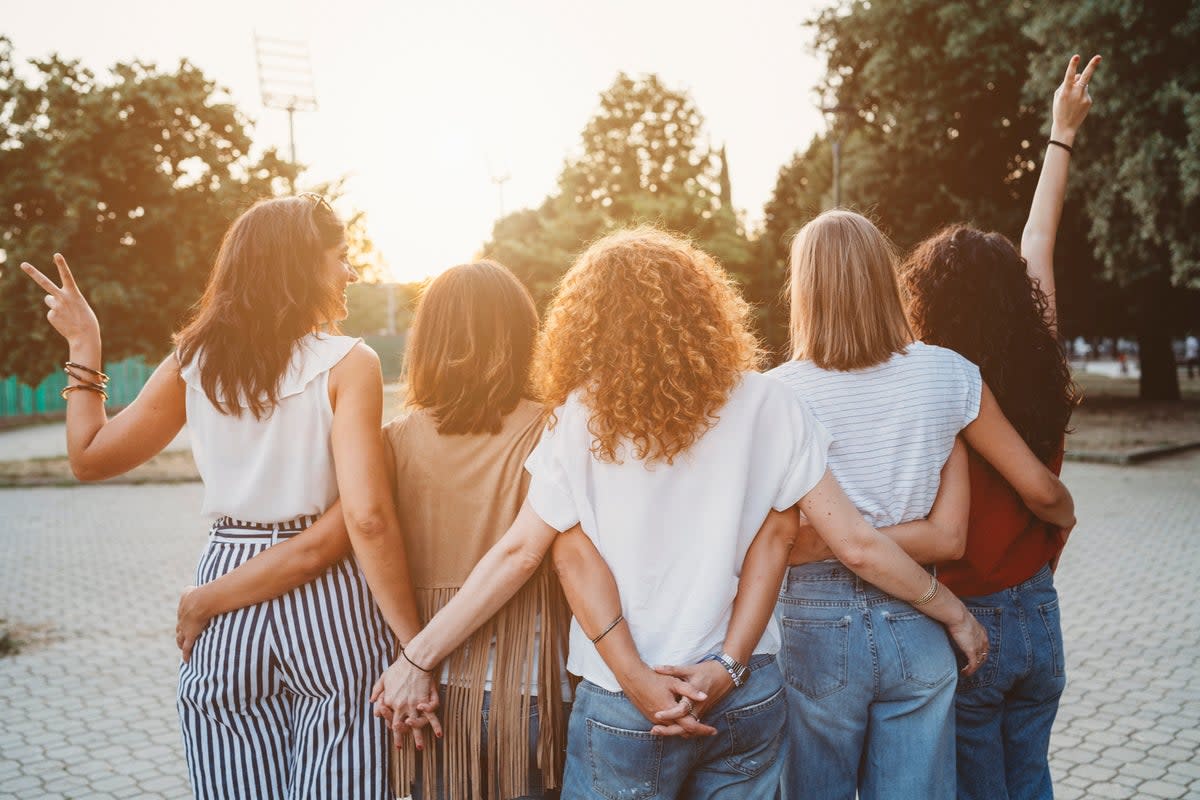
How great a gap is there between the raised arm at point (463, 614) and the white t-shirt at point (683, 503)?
0.26ft

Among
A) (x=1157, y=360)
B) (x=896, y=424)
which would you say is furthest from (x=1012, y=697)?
(x=1157, y=360)

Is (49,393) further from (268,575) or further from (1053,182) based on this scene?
(1053,182)

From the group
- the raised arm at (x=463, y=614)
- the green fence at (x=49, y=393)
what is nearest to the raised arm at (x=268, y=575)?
the raised arm at (x=463, y=614)

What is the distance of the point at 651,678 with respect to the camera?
1.90 m

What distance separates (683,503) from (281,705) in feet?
3.61

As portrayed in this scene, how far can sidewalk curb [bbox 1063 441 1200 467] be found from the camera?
15.0 meters

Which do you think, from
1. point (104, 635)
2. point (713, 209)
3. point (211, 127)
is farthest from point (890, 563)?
point (713, 209)

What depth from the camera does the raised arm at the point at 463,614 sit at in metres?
2.03

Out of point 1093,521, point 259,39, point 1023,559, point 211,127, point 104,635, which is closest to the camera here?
point 1023,559

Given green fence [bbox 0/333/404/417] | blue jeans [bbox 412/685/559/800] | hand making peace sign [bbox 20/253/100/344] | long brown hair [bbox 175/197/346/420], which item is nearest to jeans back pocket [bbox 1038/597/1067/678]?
blue jeans [bbox 412/685/559/800]

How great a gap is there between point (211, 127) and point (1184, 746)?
48.3 feet

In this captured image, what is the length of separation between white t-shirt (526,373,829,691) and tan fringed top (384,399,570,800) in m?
0.25

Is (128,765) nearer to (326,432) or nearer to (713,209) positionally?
(326,432)

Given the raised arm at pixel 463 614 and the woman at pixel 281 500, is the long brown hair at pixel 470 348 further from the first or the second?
the raised arm at pixel 463 614
